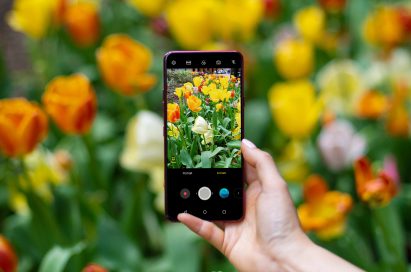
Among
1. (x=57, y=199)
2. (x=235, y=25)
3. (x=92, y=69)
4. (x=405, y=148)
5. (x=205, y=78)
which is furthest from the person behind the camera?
(x=92, y=69)

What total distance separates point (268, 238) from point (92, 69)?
1.55 m

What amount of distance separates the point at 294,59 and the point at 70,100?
0.73m

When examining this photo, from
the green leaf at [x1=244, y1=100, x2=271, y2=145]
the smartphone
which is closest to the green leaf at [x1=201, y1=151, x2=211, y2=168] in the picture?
the smartphone

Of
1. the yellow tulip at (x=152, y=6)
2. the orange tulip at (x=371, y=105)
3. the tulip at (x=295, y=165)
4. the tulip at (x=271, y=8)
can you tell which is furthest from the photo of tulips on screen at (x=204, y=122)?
the yellow tulip at (x=152, y=6)

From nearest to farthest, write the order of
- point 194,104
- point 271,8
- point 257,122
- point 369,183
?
point 194,104 < point 369,183 < point 257,122 < point 271,8

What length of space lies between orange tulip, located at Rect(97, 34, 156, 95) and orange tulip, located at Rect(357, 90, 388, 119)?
0.50 meters

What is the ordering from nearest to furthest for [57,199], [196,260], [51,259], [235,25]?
[51,259], [196,260], [57,199], [235,25]

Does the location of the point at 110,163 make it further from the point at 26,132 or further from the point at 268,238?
the point at 268,238

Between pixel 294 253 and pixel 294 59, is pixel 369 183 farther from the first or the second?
pixel 294 59

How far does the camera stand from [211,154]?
0.91 meters

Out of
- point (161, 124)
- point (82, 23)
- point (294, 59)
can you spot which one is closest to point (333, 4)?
point (294, 59)

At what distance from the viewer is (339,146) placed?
1.61m

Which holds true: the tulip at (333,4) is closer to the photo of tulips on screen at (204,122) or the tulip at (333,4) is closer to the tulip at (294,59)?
the tulip at (294,59)

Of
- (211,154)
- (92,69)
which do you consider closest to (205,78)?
(211,154)
